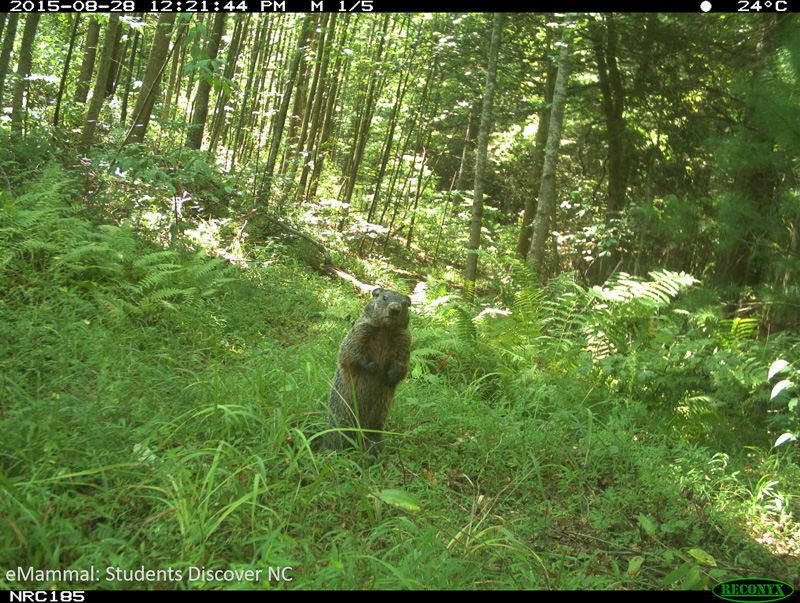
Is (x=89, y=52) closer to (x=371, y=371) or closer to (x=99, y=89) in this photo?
(x=99, y=89)

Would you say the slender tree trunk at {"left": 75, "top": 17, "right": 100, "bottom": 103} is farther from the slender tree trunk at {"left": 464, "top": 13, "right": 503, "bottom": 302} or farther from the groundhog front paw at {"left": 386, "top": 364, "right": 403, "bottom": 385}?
the groundhog front paw at {"left": 386, "top": 364, "right": 403, "bottom": 385}

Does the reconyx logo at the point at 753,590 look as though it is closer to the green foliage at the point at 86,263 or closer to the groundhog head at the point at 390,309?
the groundhog head at the point at 390,309

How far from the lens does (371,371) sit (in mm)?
3340

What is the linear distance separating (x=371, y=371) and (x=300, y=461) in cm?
73

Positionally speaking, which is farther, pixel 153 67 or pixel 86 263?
pixel 153 67

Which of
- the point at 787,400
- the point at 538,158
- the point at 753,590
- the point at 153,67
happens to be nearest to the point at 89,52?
the point at 153,67

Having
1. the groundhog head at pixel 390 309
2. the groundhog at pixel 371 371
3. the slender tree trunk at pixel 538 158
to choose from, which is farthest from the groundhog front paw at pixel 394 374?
the slender tree trunk at pixel 538 158
